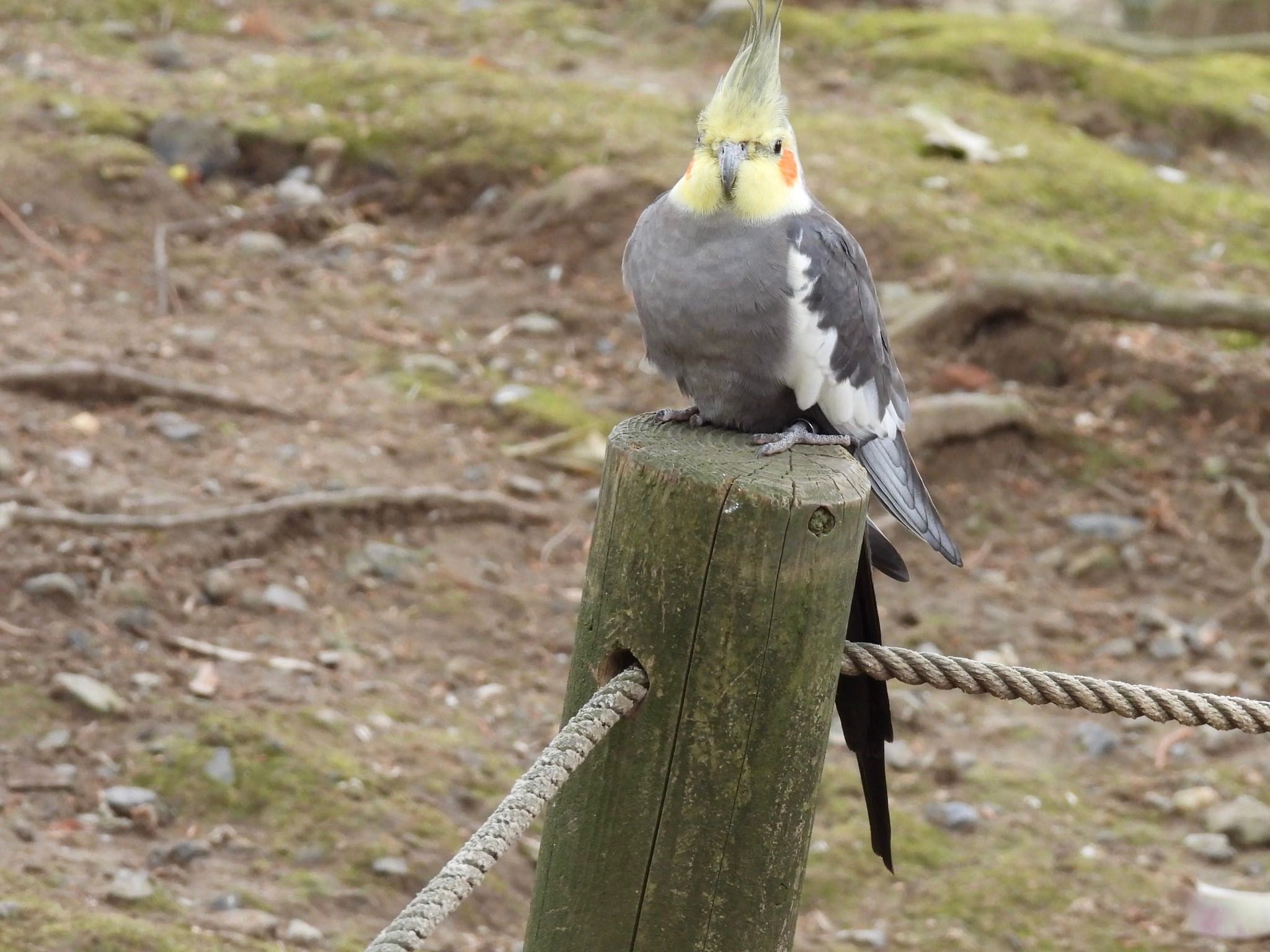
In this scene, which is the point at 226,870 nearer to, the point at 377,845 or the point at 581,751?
the point at 377,845

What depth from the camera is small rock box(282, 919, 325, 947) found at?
9.32 ft

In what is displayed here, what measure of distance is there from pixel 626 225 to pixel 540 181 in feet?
1.85

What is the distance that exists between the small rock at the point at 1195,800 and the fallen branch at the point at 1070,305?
1990mm

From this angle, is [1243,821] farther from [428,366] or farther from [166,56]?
[166,56]

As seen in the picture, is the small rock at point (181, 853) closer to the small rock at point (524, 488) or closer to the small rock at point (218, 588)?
the small rock at point (218, 588)

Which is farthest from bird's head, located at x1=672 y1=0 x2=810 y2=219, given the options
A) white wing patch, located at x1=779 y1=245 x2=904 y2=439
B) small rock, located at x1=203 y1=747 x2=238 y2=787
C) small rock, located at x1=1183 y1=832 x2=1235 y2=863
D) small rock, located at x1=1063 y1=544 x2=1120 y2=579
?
small rock, located at x1=1063 y1=544 x2=1120 y2=579

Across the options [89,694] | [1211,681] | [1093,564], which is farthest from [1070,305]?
[89,694]

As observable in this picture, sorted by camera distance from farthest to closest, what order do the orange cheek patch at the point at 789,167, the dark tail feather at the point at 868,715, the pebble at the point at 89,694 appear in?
the pebble at the point at 89,694
the orange cheek patch at the point at 789,167
the dark tail feather at the point at 868,715

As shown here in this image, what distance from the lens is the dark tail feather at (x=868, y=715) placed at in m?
2.13

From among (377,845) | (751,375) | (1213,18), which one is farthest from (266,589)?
(1213,18)

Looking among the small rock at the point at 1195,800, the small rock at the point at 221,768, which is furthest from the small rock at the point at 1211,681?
the small rock at the point at 221,768

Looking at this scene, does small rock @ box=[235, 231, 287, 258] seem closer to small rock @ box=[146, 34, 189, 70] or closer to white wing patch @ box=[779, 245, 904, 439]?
small rock @ box=[146, 34, 189, 70]

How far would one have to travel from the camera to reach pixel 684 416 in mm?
2631

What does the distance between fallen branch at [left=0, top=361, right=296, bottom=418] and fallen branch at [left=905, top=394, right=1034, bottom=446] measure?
218 cm
